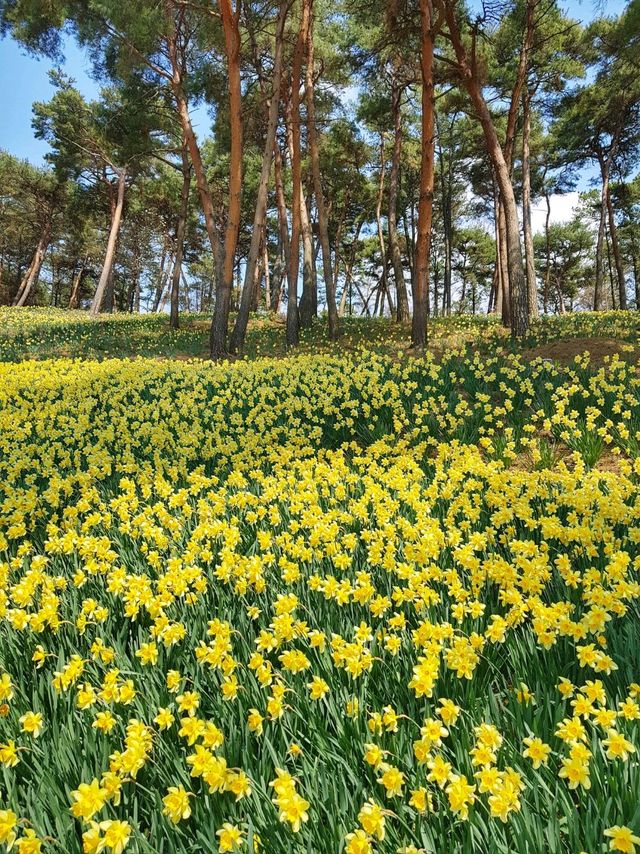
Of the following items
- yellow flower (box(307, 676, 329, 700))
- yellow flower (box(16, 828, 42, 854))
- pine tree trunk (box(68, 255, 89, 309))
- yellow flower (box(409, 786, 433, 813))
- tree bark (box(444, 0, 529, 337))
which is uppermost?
pine tree trunk (box(68, 255, 89, 309))

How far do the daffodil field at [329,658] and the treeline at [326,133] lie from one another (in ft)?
24.8

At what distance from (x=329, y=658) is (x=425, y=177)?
10.4 m

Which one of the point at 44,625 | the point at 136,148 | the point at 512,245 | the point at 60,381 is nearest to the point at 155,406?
the point at 60,381

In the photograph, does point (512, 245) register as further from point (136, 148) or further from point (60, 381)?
point (136, 148)

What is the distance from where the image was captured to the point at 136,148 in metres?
16.2

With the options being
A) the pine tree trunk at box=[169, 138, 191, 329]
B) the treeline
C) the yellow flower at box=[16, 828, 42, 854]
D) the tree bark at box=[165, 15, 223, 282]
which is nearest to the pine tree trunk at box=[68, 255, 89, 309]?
the treeline

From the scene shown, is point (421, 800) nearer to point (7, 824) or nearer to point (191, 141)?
point (7, 824)

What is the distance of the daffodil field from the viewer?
1298 millimetres

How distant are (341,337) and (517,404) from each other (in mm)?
9152

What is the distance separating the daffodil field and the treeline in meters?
7.56

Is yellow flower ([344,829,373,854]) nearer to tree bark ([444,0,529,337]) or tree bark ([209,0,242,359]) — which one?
tree bark ([444,0,529,337])

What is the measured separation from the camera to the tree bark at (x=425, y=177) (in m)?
9.64

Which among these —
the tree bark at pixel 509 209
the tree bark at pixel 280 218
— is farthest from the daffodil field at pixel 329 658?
the tree bark at pixel 280 218

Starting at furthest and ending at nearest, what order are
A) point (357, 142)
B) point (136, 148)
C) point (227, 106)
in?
point (357, 142) < point (136, 148) < point (227, 106)
